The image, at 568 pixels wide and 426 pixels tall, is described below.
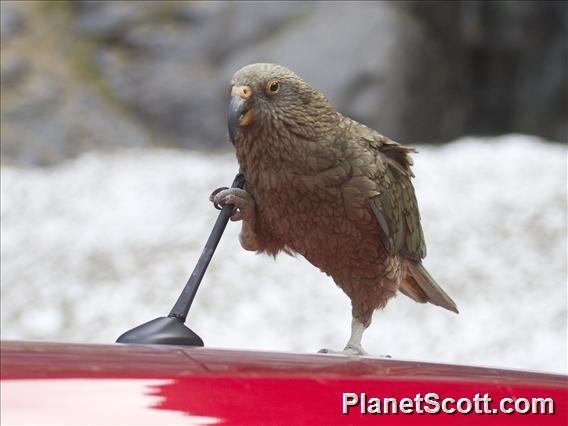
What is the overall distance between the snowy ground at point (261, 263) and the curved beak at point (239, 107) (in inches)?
158

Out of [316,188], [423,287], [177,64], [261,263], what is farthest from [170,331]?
[177,64]

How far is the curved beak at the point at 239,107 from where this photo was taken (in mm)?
2188

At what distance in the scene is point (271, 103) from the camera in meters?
2.25

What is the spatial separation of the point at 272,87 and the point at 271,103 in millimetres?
39

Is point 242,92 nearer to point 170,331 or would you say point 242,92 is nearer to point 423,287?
point 170,331

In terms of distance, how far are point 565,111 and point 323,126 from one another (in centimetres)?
1101

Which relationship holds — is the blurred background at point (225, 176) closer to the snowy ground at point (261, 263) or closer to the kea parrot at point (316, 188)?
the snowy ground at point (261, 263)

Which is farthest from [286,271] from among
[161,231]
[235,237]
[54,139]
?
[54,139]

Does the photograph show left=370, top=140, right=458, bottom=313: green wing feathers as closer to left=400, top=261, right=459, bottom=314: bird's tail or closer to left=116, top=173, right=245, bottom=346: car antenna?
left=400, top=261, right=459, bottom=314: bird's tail

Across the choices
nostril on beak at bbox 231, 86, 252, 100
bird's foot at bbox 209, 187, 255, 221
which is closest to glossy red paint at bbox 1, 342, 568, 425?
bird's foot at bbox 209, 187, 255, 221

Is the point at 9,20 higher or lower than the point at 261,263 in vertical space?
higher

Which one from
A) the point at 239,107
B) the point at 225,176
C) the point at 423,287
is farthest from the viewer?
the point at 225,176

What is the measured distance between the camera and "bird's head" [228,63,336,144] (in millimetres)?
2203

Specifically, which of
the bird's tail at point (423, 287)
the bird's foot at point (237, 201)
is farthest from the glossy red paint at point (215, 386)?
the bird's tail at point (423, 287)
